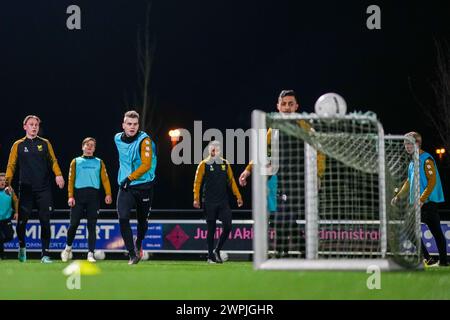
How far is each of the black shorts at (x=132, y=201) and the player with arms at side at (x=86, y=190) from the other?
5.49 ft

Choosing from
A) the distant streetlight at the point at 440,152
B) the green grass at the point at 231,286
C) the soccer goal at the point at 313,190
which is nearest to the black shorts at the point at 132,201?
the soccer goal at the point at 313,190

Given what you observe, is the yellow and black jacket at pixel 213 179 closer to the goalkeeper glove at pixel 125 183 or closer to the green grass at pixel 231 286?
the goalkeeper glove at pixel 125 183

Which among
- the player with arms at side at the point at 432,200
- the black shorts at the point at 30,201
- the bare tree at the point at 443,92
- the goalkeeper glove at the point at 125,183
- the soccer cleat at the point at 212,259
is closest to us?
the goalkeeper glove at the point at 125,183

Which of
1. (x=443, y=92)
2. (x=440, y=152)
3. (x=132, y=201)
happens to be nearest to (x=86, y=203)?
(x=132, y=201)

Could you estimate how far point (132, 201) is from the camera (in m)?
9.48

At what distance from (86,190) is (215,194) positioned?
1.88 m

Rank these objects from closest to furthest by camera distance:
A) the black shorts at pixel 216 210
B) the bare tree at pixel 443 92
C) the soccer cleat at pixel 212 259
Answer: the soccer cleat at pixel 212 259 < the black shorts at pixel 216 210 < the bare tree at pixel 443 92

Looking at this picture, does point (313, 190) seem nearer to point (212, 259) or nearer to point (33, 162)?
point (212, 259)

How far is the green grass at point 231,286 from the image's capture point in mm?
5402

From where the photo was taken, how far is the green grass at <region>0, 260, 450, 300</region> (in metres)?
5.40

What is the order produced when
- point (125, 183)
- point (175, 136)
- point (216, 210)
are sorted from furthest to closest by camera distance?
1. point (175, 136)
2. point (216, 210)
3. point (125, 183)

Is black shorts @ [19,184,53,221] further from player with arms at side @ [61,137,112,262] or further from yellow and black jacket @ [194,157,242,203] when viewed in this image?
yellow and black jacket @ [194,157,242,203]

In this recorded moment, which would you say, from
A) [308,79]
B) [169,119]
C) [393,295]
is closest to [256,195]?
[393,295]

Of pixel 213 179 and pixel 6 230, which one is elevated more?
pixel 213 179
